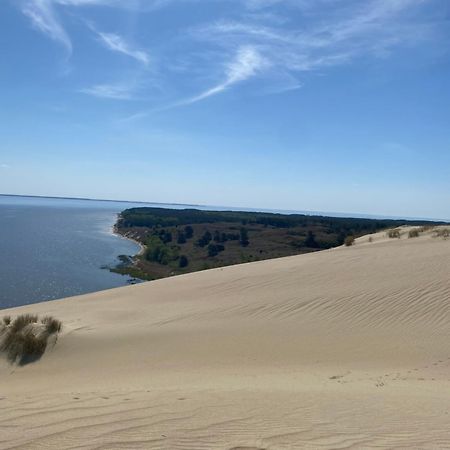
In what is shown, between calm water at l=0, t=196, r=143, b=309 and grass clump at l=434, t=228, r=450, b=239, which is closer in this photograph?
grass clump at l=434, t=228, r=450, b=239

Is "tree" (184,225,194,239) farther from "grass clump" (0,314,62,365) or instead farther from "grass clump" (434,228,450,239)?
"grass clump" (0,314,62,365)

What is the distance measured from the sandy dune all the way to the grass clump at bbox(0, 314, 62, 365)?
20 cm

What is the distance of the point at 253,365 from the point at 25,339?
3.69 m

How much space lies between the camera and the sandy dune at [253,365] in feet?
12.8

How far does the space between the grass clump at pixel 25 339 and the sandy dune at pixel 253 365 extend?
20 centimetres

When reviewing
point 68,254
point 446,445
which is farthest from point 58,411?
point 68,254

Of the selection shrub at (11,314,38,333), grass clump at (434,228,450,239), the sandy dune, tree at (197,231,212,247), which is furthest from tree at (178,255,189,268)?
shrub at (11,314,38,333)

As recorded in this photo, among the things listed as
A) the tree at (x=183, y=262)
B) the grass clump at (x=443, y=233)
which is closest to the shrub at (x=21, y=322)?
the grass clump at (x=443, y=233)

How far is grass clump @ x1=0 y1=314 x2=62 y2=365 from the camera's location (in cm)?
763

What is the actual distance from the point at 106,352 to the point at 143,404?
343 cm

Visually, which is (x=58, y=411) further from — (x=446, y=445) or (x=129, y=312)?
(x=129, y=312)

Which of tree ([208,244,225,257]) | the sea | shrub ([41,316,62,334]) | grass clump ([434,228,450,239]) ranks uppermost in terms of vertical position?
grass clump ([434,228,450,239])

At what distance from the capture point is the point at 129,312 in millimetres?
10477

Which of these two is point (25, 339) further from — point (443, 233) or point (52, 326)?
point (443, 233)
